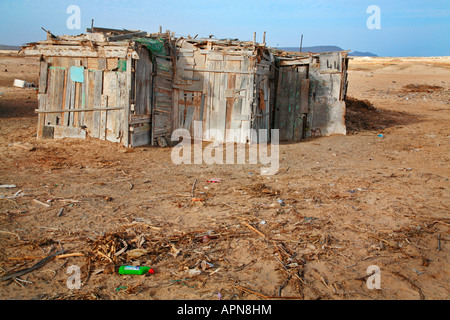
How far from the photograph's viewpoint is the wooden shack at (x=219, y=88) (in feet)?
37.2

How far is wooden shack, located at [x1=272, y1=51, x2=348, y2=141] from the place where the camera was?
12.5 meters

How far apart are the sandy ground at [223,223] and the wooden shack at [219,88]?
208 cm

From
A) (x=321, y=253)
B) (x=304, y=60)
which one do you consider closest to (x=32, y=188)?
(x=321, y=253)

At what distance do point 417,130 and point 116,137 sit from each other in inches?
412

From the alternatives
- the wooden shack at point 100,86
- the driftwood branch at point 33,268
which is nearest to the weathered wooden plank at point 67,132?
the wooden shack at point 100,86

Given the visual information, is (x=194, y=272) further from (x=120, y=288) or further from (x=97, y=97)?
(x=97, y=97)

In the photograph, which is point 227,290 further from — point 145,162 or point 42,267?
point 145,162

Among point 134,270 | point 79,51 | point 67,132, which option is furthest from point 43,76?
point 134,270

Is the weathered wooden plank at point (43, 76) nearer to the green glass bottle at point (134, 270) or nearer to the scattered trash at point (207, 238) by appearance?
the scattered trash at point (207, 238)

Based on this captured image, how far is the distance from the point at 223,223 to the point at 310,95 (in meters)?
8.49

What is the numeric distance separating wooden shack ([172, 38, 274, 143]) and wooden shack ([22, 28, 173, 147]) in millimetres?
998

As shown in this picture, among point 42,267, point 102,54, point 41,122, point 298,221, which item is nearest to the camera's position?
point 42,267

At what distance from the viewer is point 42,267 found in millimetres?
4145

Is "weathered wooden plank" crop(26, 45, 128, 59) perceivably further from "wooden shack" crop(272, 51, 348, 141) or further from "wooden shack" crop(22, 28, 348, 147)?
"wooden shack" crop(272, 51, 348, 141)
